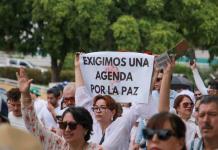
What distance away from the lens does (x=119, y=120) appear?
6137 mm

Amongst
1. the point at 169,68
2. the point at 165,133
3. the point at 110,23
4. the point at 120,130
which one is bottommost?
the point at 120,130

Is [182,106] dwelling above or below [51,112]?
above

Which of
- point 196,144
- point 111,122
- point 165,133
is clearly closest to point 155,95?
point 111,122

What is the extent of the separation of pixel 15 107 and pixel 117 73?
1.10m

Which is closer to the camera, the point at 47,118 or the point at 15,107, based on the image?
the point at 15,107

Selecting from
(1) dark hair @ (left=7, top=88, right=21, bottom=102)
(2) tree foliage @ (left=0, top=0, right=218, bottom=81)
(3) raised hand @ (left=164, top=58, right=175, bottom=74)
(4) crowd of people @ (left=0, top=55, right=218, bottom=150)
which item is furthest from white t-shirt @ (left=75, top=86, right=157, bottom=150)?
(2) tree foliage @ (left=0, top=0, right=218, bottom=81)

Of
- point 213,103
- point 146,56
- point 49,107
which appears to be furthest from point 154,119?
point 49,107

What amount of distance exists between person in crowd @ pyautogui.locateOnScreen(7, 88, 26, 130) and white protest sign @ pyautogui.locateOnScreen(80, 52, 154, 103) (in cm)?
72

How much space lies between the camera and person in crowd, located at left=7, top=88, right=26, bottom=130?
711 cm

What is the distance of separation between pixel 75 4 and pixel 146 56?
19.1m

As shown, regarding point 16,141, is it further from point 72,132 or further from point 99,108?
point 99,108

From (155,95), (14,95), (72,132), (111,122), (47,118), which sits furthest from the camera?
(47,118)

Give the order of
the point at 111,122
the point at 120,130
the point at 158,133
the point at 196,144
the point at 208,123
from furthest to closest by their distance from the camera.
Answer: the point at 111,122, the point at 120,130, the point at 196,144, the point at 208,123, the point at 158,133

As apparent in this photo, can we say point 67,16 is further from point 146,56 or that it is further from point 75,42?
point 146,56
